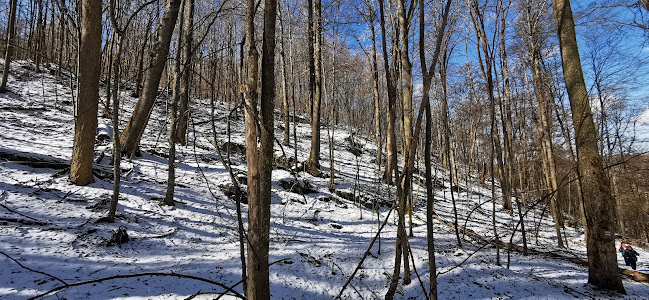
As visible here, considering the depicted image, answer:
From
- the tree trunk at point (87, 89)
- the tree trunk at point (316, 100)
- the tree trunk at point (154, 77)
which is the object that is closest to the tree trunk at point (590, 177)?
the tree trunk at point (316, 100)

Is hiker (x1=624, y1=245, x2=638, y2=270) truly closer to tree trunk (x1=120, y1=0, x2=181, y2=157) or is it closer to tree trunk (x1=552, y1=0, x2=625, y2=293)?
tree trunk (x1=552, y1=0, x2=625, y2=293)

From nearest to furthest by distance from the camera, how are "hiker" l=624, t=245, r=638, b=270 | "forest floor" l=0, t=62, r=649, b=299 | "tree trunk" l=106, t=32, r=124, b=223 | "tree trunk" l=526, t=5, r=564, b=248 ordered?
"forest floor" l=0, t=62, r=649, b=299, "tree trunk" l=106, t=32, r=124, b=223, "hiker" l=624, t=245, r=638, b=270, "tree trunk" l=526, t=5, r=564, b=248

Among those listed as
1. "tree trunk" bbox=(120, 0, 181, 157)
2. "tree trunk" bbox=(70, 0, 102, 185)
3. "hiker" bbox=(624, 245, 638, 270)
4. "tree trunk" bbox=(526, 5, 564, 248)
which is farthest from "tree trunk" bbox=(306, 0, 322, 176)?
"hiker" bbox=(624, 245, 638, 270)

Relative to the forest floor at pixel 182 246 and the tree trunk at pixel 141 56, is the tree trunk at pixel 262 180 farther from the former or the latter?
the tree trunk at pixel 141 56

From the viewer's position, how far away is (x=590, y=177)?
192 inches

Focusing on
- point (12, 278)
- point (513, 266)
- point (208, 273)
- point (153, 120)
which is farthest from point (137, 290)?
point (153, 120)

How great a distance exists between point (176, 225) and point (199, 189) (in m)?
2.20

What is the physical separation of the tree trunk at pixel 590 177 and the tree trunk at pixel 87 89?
31.1ft

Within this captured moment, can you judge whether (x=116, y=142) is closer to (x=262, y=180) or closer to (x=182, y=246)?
(x=182, y=246)

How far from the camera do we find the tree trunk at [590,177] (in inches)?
184

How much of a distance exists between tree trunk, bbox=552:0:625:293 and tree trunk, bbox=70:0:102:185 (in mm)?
9484

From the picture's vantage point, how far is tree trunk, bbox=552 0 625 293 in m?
4.68

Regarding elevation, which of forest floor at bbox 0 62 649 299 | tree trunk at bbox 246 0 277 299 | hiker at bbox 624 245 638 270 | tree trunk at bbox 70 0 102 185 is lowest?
hiker at bbox 624 245 638 270

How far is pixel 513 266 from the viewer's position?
606 cm
